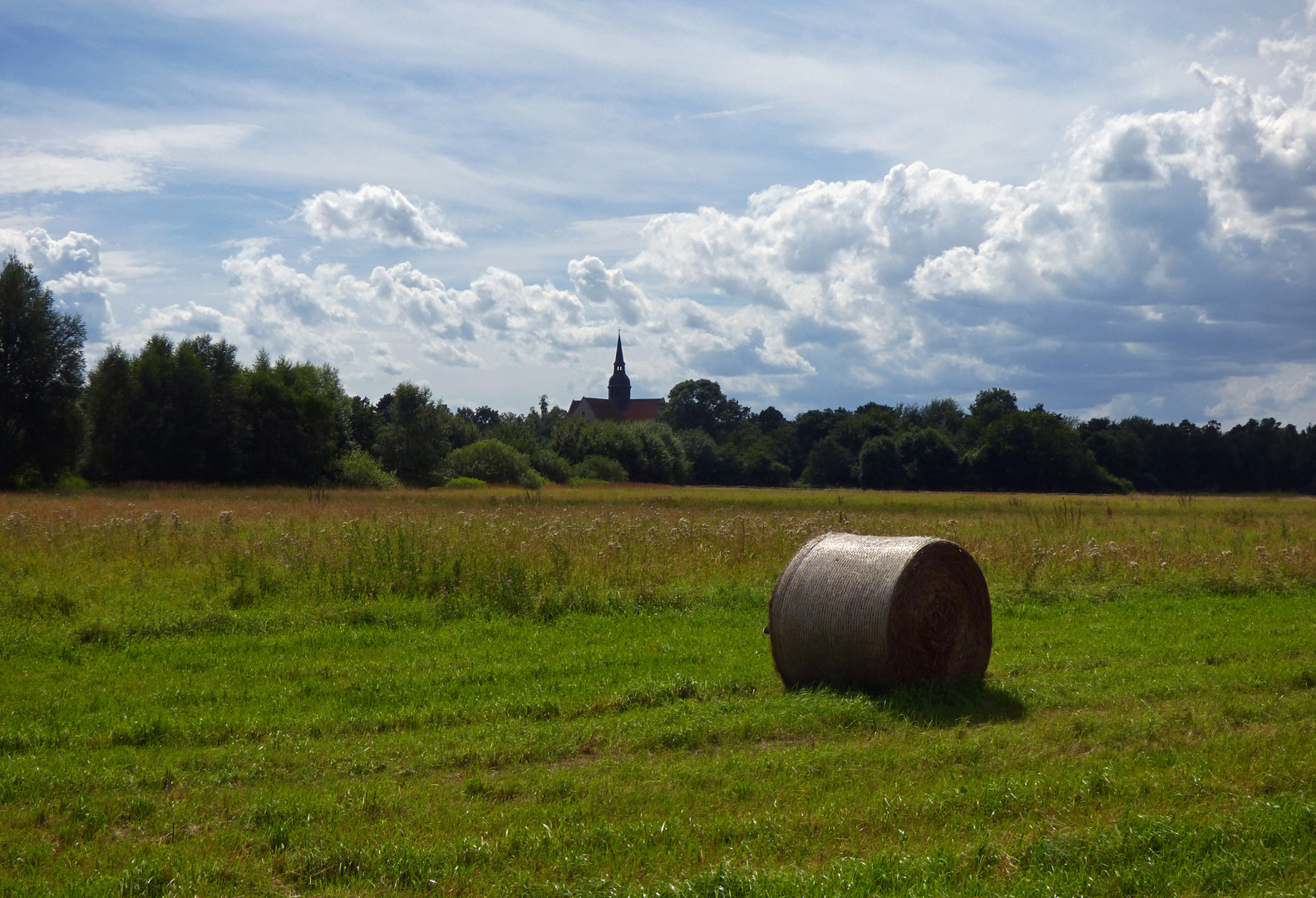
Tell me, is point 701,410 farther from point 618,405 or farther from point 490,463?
point 490,463

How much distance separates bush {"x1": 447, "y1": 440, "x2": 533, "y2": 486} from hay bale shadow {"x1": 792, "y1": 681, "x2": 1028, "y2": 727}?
54.8 meters

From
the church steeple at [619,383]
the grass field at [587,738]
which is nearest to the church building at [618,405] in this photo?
the church steeple at [619,383]

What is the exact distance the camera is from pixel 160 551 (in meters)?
15.7

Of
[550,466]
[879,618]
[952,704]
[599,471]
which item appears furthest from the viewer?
[599,471]

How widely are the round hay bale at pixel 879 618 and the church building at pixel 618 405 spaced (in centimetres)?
13540

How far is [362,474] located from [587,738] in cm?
5329

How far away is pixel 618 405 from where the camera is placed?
531 ft

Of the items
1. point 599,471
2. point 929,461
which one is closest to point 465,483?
point 599,471

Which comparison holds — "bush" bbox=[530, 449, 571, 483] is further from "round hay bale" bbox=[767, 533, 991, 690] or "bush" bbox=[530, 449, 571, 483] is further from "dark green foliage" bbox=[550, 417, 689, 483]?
"round hay bale" bbox=[767, 533, 991, 690]

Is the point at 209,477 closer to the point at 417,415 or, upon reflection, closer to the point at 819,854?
the point at 417,415

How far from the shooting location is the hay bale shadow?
26.2ft

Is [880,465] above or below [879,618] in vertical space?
above

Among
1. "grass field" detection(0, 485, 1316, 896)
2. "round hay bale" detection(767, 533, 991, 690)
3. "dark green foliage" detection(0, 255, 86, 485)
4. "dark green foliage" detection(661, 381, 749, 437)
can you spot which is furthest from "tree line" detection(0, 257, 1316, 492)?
"round hay bale" detection(767, 533, 991, 690)

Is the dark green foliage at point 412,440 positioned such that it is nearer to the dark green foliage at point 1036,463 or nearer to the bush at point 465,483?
the bush at point 465,483
